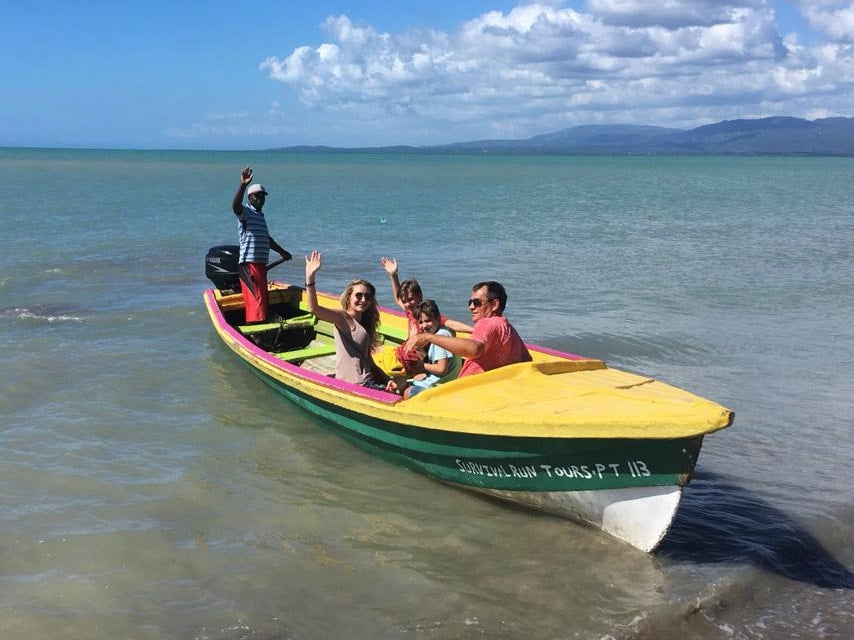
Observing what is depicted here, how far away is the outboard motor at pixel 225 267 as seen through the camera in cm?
1240

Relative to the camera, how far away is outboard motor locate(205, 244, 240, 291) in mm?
12398

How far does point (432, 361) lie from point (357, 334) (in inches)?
30.8

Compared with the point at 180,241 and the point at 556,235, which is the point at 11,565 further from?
the point at 556,235

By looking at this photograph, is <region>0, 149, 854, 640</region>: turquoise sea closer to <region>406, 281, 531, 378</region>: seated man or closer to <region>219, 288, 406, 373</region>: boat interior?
<region>219, 288, 406, 373</region>: boat interior

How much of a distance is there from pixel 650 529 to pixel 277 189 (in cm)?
5157

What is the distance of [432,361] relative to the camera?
7.69m

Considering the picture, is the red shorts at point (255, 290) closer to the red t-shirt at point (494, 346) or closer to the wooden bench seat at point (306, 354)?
the wooden bench seat at point (306, 354)

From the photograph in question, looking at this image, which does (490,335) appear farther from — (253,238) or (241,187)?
(253,238)

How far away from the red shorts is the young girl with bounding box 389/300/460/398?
3721 mm

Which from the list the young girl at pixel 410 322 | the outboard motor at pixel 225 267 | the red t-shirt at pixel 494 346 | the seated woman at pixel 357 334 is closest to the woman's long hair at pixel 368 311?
the seated woman at pixel 357 334

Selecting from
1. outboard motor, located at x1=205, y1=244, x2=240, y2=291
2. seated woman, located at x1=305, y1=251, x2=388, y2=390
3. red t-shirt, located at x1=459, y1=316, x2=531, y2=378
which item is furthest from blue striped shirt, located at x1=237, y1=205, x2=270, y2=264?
red t-shirt, located at x1=459, y1=316, x2=531, y2=378

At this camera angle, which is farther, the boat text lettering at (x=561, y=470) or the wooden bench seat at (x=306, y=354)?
the wooden bench seat at (x=306, y=354)

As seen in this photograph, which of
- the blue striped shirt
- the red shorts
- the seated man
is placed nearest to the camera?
the seated man

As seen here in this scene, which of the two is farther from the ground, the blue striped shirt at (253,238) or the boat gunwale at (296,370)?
the blue striped shirt at (253,238)
